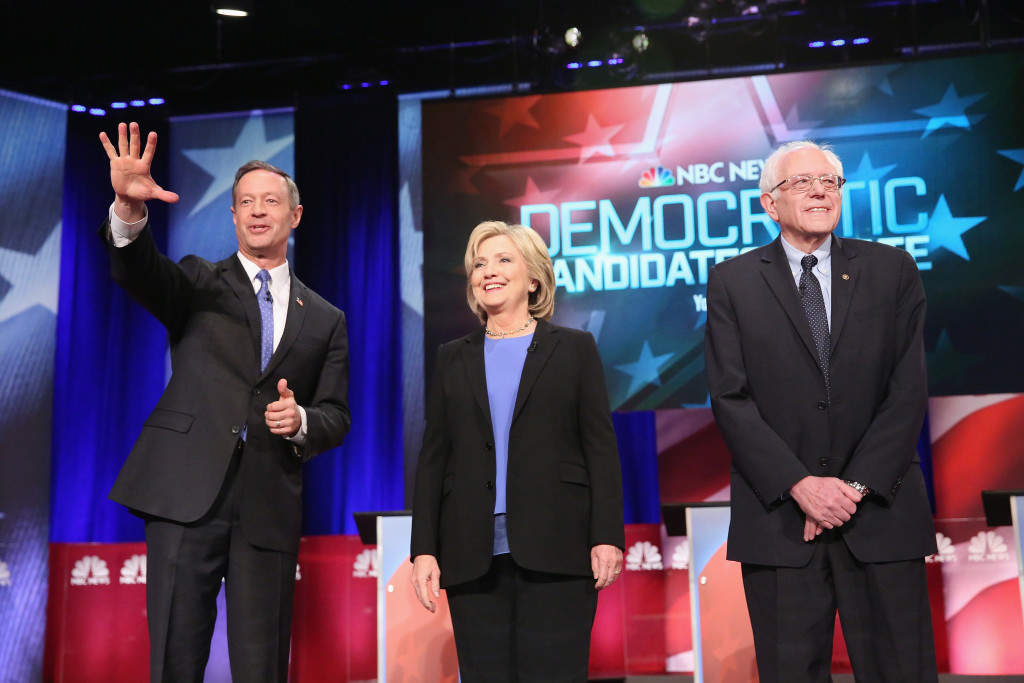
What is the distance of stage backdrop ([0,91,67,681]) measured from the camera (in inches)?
215

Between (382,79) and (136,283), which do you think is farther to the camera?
(382,79)

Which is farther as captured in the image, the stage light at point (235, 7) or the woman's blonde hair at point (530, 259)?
the stage light at point (235, 7)

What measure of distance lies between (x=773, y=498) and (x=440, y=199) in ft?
10.8

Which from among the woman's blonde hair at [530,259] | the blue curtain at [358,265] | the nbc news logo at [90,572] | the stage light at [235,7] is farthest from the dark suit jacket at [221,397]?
the blue curtain at [358,265]

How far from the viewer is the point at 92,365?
20.4 ft

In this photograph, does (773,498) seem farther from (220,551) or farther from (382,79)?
(382,79)

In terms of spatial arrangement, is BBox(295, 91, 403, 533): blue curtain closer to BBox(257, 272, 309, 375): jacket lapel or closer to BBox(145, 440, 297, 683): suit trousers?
BBox(257, 272, 309, 375): jacket lapel

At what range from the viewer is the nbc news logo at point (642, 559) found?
504cm

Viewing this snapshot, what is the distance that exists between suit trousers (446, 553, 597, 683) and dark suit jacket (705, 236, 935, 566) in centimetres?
43

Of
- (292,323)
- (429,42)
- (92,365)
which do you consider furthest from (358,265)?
(292,323)

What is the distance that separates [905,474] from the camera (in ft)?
7.36

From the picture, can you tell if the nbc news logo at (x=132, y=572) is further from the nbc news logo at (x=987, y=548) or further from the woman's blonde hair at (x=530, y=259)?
the nbc news logo at (x=987, y=548)

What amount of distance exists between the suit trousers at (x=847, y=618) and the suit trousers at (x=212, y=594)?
47.9 inches

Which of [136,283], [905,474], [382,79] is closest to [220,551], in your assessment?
[136,283]
